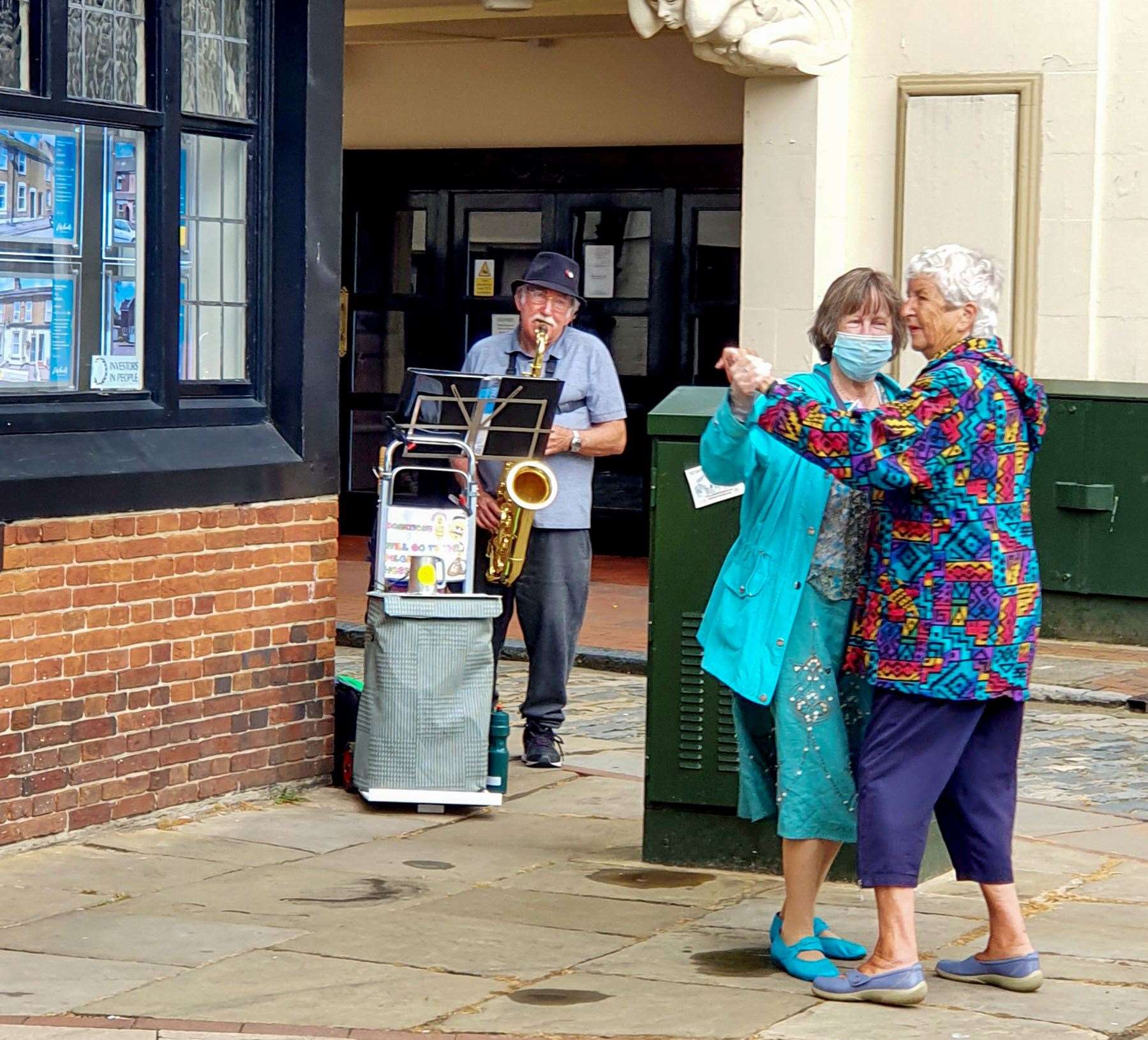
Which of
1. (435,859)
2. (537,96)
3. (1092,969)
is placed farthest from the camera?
(537,96)

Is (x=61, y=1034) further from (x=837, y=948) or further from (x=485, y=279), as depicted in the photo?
(x=485, y=279)

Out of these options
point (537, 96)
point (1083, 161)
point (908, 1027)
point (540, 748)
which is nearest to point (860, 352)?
point (908, 1027)

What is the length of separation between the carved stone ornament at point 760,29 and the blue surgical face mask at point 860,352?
23.8ft

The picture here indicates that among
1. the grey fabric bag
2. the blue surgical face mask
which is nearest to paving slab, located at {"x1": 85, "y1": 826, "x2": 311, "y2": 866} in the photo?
the grey fabric bag

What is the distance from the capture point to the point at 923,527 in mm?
5324

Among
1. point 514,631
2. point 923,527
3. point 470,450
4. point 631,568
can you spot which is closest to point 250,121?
point 470,450

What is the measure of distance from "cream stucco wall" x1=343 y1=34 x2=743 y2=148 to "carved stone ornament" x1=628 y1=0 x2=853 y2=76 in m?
2.19

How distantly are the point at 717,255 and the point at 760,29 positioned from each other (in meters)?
2.92

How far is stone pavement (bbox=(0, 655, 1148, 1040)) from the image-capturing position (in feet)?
17.3

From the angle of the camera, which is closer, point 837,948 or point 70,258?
point 837,948

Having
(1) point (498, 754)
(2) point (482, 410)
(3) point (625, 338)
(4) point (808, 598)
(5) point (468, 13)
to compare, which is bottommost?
(1) point (498, 754)

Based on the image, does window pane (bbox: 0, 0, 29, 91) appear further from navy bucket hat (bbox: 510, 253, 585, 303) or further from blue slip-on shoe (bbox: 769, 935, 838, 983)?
blue slip-on shoe (bbox: 769, 935, 838, 983)

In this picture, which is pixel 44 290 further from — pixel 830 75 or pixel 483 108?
pixel 483 108

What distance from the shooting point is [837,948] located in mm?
5801
